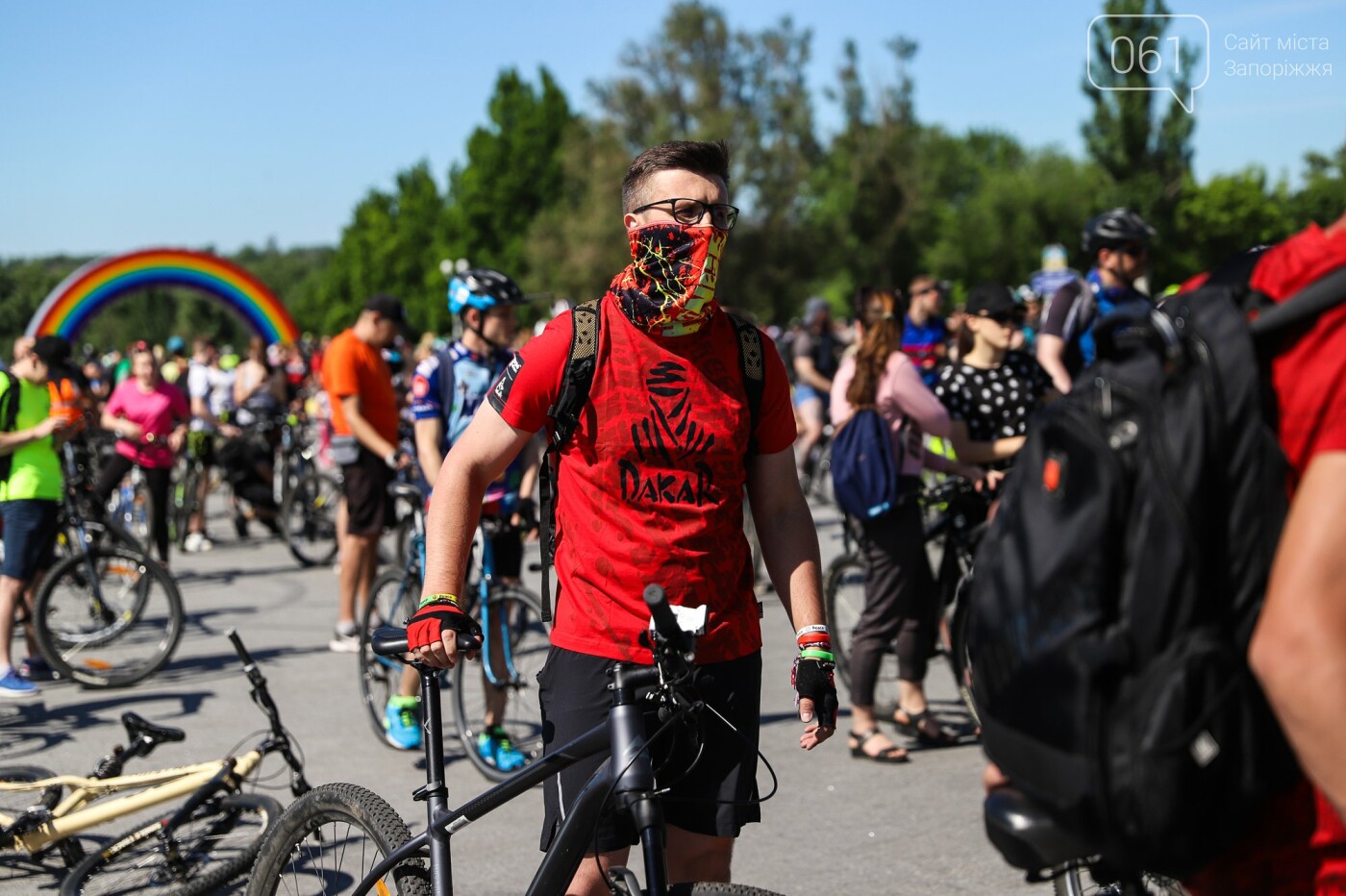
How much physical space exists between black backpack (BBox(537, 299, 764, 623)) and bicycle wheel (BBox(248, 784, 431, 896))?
23.1 inches

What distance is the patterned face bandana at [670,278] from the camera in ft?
9.35

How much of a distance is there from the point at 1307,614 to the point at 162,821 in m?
3.78

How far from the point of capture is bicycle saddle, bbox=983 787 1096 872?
66.7 inches

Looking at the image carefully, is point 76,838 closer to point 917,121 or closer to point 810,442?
point 810,442

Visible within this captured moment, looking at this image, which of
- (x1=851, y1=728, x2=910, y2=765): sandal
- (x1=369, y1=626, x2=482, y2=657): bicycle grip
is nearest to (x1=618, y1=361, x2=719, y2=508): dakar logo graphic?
(x1=369, y1=626, x2=482, y2=657): bicycle grip

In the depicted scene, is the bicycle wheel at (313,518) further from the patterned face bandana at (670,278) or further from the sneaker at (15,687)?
the patterned face bandana at (670,278)

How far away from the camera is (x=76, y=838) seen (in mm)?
4629

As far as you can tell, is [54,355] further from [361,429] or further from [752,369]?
[752,369]

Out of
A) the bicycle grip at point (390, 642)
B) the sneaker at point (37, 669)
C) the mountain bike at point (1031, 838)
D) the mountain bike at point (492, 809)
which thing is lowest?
the sneaker at point (37, 669)

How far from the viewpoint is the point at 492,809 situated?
276 cm

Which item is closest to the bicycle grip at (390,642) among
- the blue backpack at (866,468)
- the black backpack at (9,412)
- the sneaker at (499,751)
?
the sneaker at (499,751)

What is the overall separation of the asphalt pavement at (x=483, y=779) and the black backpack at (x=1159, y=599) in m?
2.97

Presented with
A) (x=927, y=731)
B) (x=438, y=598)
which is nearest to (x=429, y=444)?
(x=927, y=731)

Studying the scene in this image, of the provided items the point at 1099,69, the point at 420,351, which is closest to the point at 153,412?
the point at 420,351
